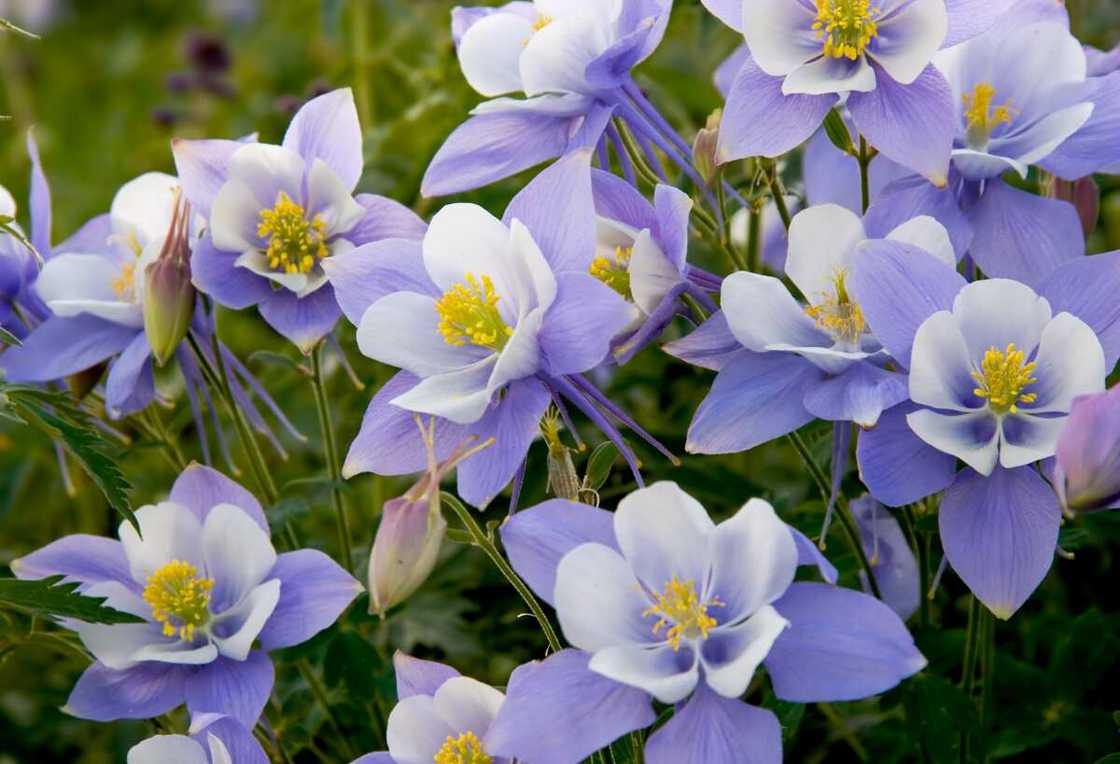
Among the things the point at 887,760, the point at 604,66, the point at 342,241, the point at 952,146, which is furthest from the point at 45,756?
the point at 952,146

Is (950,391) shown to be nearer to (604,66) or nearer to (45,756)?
(604,66)

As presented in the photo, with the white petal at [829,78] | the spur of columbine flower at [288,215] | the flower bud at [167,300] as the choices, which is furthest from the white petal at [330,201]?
the white petal at [829,78]

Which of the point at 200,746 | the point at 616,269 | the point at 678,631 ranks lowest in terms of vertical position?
the point at 200,746

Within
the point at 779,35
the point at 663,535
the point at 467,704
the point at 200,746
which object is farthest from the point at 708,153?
the point at 200,746

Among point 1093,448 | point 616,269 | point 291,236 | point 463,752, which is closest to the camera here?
point 1093,448

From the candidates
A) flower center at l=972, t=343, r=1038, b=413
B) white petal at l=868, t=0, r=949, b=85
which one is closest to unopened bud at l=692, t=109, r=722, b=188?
white petal at l=868, t=0, r=949, b=85

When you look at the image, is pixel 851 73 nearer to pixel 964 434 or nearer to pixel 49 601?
pixel 964 434
